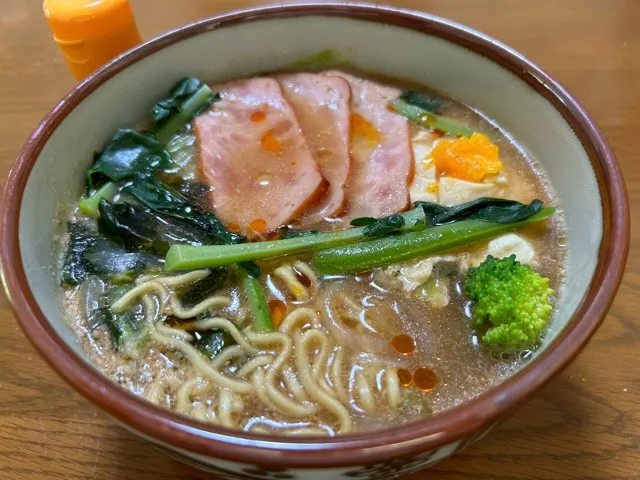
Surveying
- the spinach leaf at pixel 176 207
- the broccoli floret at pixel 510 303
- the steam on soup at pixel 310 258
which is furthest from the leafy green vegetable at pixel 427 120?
the spinach leaf at pixel 176 207

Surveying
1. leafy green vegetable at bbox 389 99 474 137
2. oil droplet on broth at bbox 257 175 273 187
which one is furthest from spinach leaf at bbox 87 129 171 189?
leafy green vegetable at bbox 389 99 474 137

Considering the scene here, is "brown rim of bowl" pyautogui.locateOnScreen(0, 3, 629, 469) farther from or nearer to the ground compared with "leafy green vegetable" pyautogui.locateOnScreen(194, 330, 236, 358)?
farther from the ground

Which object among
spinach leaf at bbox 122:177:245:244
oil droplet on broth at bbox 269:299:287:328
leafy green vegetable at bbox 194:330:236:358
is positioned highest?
spinach leaf at bbox 122:177:245:244

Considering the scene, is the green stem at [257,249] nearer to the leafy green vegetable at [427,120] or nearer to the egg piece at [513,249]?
the egg piece at [513,249]

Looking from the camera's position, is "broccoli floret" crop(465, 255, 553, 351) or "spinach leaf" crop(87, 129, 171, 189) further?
"spinach leaf" crop(87, 129, 171, 189)

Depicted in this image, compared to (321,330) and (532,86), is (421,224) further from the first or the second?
(532,86)

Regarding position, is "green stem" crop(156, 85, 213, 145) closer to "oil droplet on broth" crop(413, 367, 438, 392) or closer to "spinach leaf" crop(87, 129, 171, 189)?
"spinach leaf" crop(87, 129, 171, 189)
